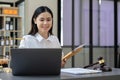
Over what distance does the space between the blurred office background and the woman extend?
3839 mm

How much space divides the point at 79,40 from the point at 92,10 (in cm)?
86

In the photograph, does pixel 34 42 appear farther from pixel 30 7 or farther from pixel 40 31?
pixel 30 7

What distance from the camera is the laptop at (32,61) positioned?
1381mm

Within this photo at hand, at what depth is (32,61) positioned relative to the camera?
1380mm

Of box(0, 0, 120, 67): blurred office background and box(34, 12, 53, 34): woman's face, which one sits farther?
box(0, 0, 120, 67): blurred office background

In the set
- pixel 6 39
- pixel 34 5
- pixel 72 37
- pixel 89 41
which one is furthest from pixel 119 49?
pixel 6 39

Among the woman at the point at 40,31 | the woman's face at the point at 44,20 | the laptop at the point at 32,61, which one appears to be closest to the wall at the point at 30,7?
the woman at the point at 40,31

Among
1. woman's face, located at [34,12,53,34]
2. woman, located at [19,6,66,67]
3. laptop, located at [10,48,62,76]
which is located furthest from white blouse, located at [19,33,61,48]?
laptop, located at [10,48,62,76]

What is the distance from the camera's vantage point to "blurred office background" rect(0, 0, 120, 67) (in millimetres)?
6095

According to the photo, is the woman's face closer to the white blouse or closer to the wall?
the white blouse

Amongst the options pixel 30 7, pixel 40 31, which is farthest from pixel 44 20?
pixel 30 7

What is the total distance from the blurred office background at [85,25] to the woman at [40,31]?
151 inches

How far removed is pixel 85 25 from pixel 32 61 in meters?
5.04

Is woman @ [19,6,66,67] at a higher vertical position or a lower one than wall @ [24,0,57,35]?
→ lower
